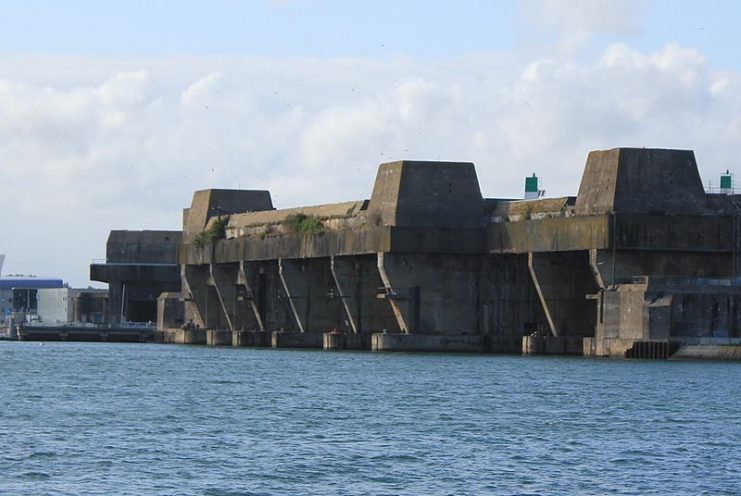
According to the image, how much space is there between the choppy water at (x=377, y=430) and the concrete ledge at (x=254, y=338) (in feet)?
152

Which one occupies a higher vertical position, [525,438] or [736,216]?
[736,216]

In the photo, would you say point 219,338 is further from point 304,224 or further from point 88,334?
point 88,334

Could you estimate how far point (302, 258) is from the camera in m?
131

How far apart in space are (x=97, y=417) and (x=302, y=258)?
2768 inches

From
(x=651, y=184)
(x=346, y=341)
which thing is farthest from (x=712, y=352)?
(x=346, y=341)

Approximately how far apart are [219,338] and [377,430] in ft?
297

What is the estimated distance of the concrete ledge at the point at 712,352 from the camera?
92688mm

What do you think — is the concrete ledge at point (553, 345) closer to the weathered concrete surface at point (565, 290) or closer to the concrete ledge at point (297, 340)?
the weathered concrete surface at point (565, 290)

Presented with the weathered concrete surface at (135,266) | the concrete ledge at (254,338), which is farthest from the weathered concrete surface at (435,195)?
the weathered concrete surface at (135,266)

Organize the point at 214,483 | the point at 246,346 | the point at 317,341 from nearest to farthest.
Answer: the point at 214,483
the point at 317,341
the point at 246,346

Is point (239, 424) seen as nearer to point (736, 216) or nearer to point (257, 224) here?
point (736, 216)

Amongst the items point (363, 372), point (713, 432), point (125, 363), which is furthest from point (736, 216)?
point (713, 432)

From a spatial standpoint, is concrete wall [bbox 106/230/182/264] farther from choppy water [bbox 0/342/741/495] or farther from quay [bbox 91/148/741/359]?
choppy water [bbox 0/342/741/495]

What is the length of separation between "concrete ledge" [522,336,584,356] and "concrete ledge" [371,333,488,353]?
4042mm
